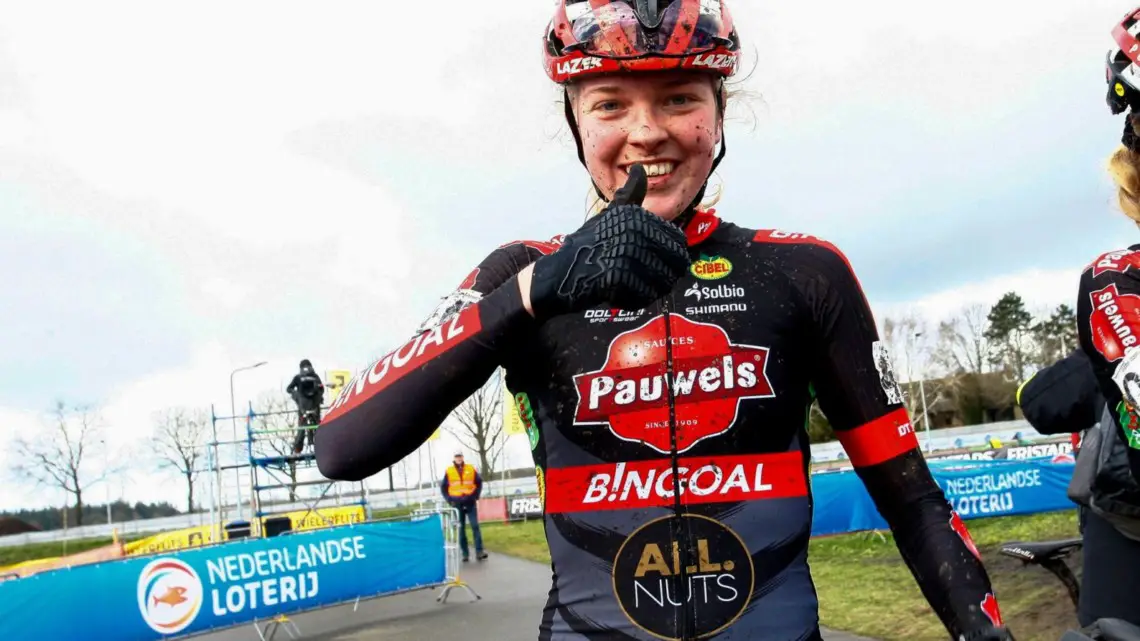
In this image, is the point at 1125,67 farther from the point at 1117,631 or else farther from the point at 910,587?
the point at 910,587

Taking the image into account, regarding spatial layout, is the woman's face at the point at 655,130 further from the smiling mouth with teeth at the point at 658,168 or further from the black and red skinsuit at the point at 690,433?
the black and red skinsuit at the point at 690,433

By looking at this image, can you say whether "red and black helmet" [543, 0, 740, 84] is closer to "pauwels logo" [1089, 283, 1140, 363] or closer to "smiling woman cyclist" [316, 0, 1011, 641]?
"smiling woman cyclist" [316, 0, 1011, 641]

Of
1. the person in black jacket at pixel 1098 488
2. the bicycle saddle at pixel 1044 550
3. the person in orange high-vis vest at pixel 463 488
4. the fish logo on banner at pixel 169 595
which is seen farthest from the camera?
the person in orange high-vis vest at pixel 463 488

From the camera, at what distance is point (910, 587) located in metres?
9.37

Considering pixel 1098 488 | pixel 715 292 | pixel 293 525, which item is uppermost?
pixel 715 292

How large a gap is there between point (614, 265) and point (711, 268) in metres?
0.52

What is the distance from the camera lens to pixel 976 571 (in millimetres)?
1825

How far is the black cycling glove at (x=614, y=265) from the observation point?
62.1 inches

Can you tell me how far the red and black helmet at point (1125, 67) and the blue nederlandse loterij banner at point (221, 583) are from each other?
26.9ft

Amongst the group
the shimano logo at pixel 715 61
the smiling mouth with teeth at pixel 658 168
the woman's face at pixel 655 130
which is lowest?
the smiling mouth with teeth at pixel 658 168

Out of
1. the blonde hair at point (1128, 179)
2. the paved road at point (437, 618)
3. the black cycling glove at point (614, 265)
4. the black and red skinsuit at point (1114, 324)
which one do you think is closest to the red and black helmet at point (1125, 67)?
the blonde hair at point (1128, 179)

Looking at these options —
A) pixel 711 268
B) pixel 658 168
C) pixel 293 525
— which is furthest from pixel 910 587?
pixel 293 525

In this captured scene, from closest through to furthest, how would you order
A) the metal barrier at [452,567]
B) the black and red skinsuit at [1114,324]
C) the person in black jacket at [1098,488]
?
the black and red skinsuit at [1114,324], the person in black jacket at [1098,488], the metal barrier at [452,567]

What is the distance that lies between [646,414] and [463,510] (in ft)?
48.8
